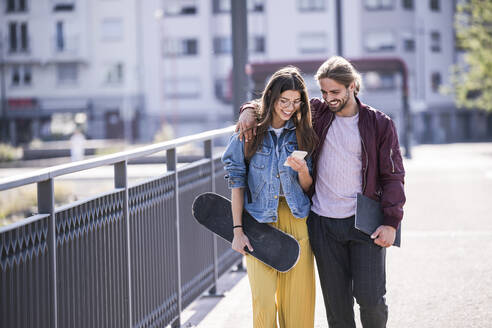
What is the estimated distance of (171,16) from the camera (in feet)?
198

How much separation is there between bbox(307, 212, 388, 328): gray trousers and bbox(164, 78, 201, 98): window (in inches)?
2184

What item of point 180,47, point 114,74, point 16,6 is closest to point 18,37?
point 16,6

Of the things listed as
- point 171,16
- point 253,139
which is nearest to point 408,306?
point 253,139

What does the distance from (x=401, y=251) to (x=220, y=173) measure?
2.41 m

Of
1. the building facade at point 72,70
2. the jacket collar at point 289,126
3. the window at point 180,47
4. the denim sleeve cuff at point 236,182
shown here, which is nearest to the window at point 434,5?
the window at point 180,47

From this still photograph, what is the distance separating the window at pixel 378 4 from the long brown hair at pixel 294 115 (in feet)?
187

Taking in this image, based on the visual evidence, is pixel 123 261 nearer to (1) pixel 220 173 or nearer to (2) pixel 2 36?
(1) pixel 220 173

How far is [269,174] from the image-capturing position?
13.4 ft

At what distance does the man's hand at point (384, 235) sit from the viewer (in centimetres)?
406

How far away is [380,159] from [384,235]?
38 centimetres

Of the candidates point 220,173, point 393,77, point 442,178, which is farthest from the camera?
point 393,77

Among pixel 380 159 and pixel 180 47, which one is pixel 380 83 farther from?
pixel 380 159

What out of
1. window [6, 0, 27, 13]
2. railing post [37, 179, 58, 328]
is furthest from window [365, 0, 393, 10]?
railing post [37, 179, 58, 328]

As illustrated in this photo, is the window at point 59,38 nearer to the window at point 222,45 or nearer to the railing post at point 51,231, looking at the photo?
the window at point 222,45
